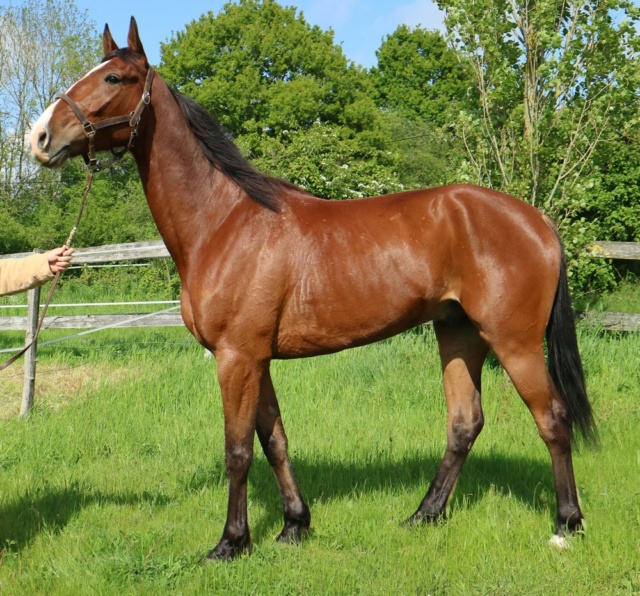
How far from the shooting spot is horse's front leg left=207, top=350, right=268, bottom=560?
368 cm

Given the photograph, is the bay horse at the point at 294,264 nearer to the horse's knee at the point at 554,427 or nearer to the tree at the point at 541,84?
the horse's knee at the point at 554,427

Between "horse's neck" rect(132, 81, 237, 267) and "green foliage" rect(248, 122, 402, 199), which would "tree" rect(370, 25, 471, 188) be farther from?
"horse's neck" rect(132, 81, 237, 267)

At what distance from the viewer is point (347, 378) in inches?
286

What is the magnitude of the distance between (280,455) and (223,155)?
1862 mm

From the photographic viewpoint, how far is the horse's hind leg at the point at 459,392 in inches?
175

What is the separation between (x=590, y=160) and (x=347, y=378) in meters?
3.39

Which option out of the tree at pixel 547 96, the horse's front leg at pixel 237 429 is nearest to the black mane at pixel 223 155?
the horse's front leg at pixel 237 429

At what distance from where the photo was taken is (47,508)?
174 inches

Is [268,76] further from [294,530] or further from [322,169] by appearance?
[294,530]

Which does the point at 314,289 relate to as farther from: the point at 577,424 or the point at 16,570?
the point at 16,570

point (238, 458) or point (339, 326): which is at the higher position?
point (339, 326)

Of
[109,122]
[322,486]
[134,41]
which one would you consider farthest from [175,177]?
[322,486]

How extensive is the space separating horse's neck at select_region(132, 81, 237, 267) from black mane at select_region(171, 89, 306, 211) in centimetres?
6

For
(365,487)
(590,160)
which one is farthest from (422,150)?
(365,487)
